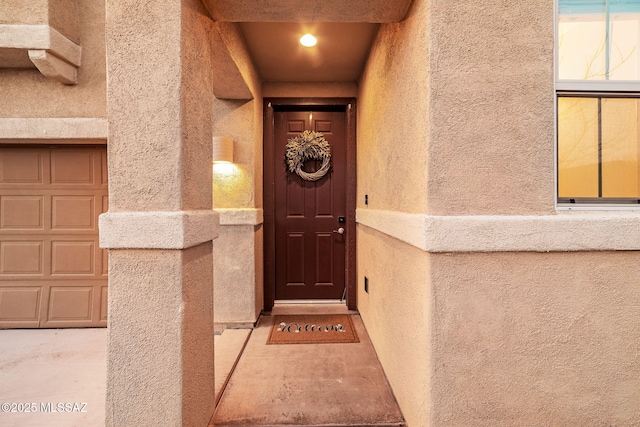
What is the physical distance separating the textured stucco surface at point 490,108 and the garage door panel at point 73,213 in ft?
10.9

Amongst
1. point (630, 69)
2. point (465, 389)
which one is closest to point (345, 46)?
point (630, 69)

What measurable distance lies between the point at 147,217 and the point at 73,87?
2.34 metres

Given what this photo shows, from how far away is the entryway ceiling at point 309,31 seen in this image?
1.60 m

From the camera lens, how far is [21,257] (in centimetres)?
312

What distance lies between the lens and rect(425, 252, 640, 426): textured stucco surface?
1.32 meters

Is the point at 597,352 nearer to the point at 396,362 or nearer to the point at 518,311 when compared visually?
the point at 518,311

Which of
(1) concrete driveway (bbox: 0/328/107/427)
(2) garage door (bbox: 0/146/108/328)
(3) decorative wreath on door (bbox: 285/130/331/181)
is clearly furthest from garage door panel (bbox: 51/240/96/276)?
(3) decorative wreath on door (bbox: 285/130/331/181)

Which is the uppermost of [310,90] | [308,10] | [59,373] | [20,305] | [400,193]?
[310,90]

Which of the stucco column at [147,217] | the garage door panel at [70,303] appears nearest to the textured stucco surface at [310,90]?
the stucco column at [147,217]

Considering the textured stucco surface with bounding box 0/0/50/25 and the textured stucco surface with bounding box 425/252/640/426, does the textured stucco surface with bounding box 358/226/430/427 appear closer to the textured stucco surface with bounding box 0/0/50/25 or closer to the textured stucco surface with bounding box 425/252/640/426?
the textured stucco surface with bounding box 425/252/640/426

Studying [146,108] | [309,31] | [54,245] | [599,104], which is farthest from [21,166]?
[599,104]

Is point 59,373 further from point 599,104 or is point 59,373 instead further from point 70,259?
point 599,104

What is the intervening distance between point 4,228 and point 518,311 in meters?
4.37

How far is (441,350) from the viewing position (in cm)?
133
